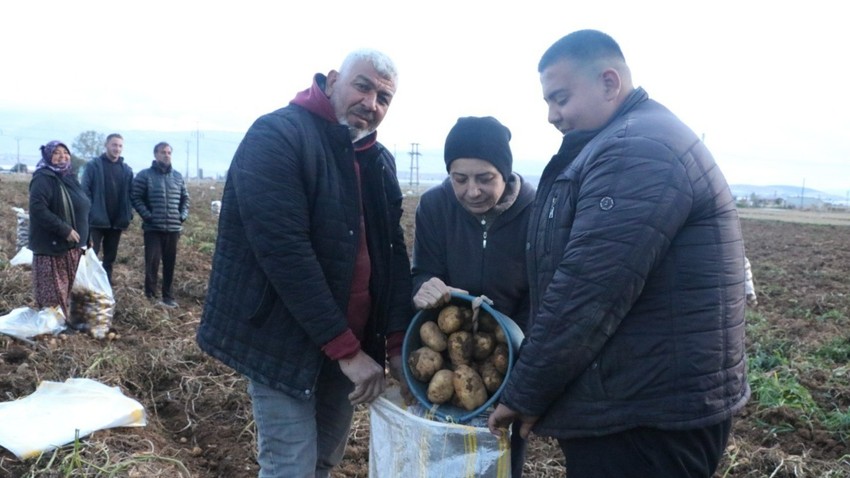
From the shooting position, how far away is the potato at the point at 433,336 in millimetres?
2199

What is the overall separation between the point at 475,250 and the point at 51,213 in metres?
4.03

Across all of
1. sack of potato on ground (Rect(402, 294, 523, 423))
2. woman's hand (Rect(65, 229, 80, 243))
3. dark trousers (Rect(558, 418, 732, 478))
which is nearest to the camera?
dark trousers (Rect(558, 418, 732, 478))

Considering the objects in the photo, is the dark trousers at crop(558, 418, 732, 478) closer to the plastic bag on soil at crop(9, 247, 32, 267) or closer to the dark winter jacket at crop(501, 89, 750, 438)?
the dark winter jacket at crop(501, 89, 750, 438)

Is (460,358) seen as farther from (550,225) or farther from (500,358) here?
(550,225)

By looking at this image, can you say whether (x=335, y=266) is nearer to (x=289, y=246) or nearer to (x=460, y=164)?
(x=289, y=246)

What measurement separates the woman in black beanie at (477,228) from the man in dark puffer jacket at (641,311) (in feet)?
1.87

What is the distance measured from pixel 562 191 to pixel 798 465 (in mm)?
2734

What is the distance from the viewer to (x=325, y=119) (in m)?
2.03

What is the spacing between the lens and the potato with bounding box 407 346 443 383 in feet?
7.07

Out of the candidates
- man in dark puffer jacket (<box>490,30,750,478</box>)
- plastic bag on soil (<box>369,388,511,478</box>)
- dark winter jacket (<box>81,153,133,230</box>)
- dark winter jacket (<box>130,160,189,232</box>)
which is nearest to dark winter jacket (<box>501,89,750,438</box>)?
man in dark puffer jacket (<box>490,30,750,478</box>)

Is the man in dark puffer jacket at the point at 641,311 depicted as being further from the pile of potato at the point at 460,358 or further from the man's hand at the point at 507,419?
the pile of potato at the point at 460,358

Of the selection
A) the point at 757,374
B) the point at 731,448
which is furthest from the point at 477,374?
the point at 757,374

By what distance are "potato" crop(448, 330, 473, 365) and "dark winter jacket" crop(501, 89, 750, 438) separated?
22.2 inches

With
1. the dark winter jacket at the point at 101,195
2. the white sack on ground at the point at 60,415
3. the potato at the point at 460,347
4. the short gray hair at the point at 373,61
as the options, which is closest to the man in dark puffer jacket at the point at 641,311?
the potato at the point at 460,347
